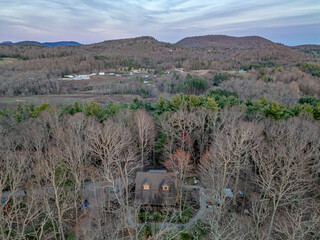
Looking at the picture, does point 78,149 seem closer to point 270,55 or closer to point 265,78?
point 265,78

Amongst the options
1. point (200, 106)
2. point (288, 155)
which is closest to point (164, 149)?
point (200, 106)

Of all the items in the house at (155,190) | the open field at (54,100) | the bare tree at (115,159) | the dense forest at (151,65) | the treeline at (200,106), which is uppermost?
the dense forest at (151,65)

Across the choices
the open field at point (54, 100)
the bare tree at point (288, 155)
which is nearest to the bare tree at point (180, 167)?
the bare tree at point (288, 155)

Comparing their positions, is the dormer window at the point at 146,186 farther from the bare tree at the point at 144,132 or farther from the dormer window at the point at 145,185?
the bare tree at the point at 144,132

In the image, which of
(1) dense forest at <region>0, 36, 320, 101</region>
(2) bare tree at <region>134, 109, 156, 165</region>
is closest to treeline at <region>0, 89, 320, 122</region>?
(2) bare tree at <region>134, 109, 156, 165</region>

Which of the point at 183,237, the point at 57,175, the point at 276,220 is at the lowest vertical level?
the point at 183,237

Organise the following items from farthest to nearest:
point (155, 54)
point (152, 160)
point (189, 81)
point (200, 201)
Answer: point (155, 54) < point (189, 81) < point (152, 160) < point (200, 201)

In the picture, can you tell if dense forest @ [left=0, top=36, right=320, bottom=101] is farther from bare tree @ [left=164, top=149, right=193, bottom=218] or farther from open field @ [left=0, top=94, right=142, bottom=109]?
bare tree @ [left=164, top=149, right=193, bottom=218]

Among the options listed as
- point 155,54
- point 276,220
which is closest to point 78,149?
point 276,220

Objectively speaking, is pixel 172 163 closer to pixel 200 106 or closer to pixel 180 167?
pixel 180 167
